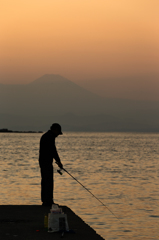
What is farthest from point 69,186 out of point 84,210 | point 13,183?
point 84,210

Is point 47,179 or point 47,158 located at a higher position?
point 47,158

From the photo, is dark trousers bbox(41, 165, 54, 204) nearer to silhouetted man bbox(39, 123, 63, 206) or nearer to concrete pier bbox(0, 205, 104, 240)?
silhouetted man bbox(39, 123, 63, 206)

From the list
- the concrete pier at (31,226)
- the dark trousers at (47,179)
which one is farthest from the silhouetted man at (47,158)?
the concrete pier at (31,226)

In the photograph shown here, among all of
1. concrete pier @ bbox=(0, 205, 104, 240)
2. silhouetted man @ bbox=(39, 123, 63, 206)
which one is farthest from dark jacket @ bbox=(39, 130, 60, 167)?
concrete pier @ bbox=(0, 205, 104, 240)

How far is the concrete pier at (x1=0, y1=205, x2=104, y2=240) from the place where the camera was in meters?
7.39

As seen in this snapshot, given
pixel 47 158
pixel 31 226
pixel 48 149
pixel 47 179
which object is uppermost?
pixel 48 149

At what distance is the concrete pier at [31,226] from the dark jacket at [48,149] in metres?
0.97

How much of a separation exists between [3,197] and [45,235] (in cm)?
802

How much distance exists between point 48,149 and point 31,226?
2341 millimetres

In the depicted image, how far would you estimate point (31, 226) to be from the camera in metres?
8.16

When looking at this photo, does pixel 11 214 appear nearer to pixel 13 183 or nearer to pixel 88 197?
pixel 88 197

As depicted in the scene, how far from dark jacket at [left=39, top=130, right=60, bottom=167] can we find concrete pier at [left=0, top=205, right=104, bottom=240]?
97cm

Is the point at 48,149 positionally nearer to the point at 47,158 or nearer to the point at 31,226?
the point at 47,158

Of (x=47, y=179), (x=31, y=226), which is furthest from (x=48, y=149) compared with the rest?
(x=31, y=226)
